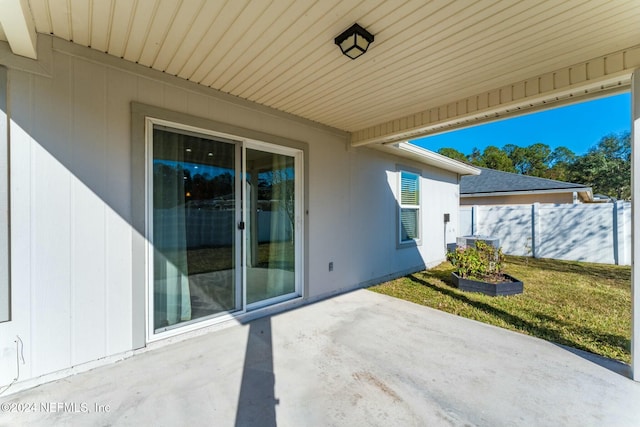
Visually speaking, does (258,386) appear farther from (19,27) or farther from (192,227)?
(19,27)

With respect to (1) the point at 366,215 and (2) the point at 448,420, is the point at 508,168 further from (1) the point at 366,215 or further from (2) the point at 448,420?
(2) the point at 448,420

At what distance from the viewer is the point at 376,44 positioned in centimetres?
219

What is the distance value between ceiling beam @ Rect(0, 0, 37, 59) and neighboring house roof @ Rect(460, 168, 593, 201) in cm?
1309

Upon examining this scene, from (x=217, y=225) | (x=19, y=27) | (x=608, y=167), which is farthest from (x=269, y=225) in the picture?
(x=608, y=167)

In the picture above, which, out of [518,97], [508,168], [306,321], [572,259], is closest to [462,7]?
[518,97]

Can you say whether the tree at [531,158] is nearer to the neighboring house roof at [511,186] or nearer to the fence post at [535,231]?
the neighboring house roof at [511,186]

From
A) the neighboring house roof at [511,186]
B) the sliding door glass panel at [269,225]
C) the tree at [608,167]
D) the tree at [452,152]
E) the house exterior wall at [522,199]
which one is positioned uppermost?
the tree at [452,152]

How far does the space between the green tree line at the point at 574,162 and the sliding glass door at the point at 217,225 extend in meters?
14.7

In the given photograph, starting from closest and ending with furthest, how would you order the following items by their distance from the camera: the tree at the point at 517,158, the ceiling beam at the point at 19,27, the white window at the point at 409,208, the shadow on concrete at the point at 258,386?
the ceiling beam at the point at 19,27 → the shadow on concrete at the point at 258,386 → the white window at the point at 409,208 → the tree at the point at 517,158

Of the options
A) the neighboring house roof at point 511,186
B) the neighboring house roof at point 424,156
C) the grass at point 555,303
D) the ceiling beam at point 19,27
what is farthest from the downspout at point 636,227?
the neighboring house roof at point 511,186

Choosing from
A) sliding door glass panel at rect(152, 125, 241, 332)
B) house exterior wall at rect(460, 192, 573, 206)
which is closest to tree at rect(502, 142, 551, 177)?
house exterior wall at rect(460, 192, 573, 206)

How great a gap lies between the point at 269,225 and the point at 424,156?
3.98 metres

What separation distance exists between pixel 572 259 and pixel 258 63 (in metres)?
9.38

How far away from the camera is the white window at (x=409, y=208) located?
233 inches
